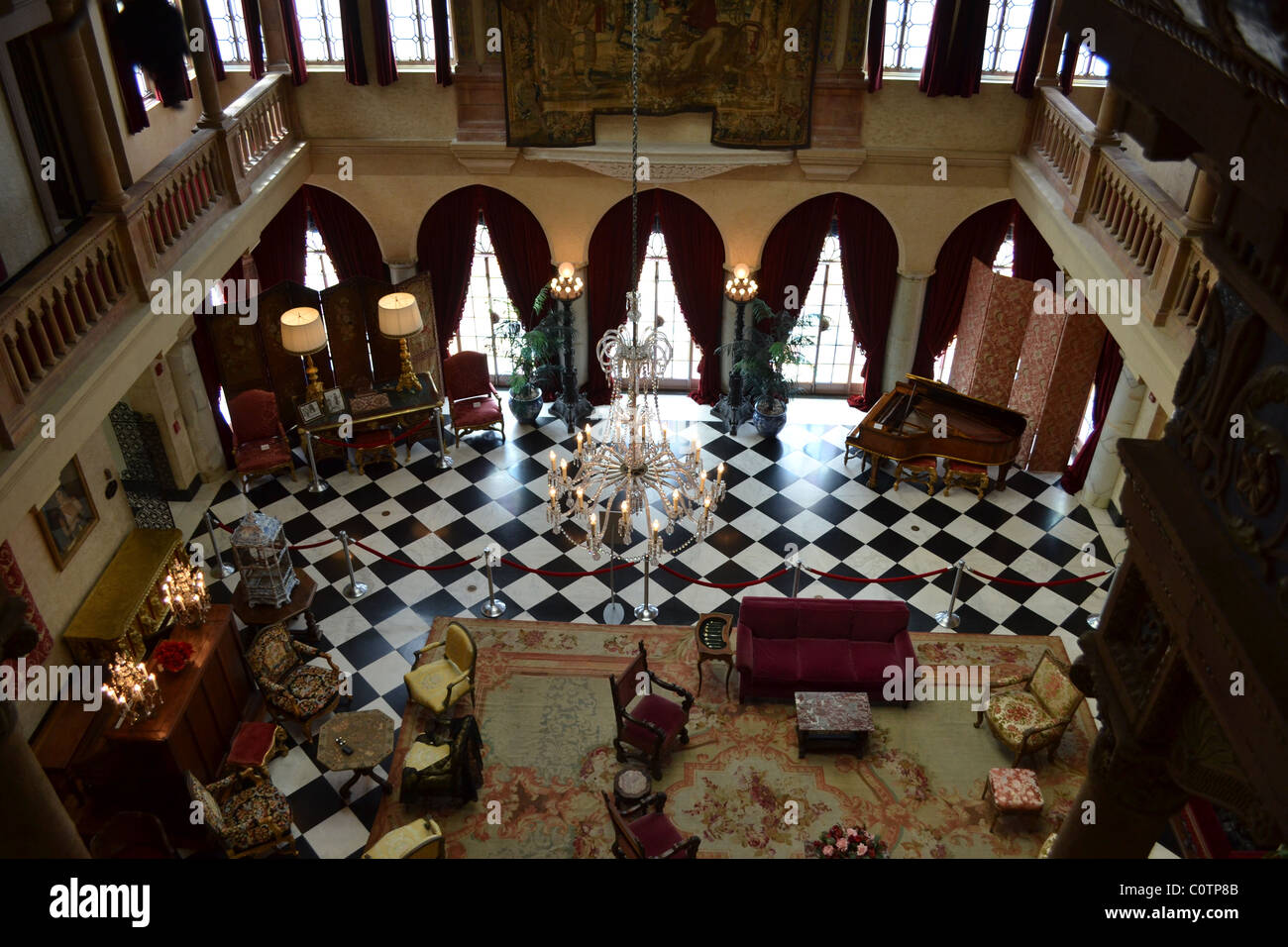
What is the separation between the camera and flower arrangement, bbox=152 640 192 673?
8.17 m

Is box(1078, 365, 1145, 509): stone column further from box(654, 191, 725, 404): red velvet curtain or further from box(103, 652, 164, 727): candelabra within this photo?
box(103, 652, 164, 727): candelabra

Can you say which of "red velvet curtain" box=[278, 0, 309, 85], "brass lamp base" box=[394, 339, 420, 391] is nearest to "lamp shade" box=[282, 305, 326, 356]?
"brass lamp base" box=[394, 339, 420, 391]

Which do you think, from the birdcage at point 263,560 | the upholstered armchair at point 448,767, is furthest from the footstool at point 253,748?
the birdcage at point 263,560

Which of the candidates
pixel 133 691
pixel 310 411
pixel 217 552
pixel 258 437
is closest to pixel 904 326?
pixel 310 411

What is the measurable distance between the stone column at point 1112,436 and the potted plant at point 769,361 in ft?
11.9

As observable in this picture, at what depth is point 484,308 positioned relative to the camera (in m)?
14.0

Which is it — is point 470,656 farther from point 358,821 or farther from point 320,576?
point 320,576

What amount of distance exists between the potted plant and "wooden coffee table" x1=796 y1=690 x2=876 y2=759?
4.95m

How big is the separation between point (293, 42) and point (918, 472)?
28.9 feet

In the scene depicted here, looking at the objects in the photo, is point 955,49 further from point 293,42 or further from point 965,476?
point 293,42

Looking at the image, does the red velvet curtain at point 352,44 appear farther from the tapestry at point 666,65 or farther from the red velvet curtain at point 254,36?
the tapestry at point 666,65

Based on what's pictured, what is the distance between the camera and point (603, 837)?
7.88m

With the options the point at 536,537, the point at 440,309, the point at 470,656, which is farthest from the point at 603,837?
the point at 440,309

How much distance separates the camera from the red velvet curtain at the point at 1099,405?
36.6 feet
